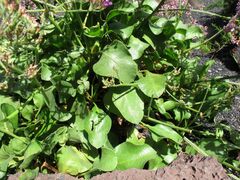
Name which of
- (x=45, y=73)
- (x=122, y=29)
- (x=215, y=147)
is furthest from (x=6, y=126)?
(x=215, y=147)

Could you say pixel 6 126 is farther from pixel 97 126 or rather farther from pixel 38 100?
pixel 97 126

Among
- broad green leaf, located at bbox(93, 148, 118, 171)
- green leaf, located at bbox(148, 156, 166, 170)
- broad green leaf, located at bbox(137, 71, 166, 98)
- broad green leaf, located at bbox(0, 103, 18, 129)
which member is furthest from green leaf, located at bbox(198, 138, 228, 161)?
broad green leaf, located at bbox(0, 103, 18, 129)

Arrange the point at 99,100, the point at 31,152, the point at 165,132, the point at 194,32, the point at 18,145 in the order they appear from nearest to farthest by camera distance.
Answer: the point at 31,152, the point at 18,145, the point at 165,132, the point at 99,100, the point at 194,32

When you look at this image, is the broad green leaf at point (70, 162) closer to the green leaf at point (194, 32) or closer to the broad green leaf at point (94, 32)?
the broad green leaf at point (94, 32)

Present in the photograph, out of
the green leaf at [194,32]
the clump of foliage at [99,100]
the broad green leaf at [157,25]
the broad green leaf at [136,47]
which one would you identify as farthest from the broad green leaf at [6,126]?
the green leaf at [194,32]

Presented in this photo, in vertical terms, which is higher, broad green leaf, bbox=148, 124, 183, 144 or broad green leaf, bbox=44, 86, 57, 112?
broad green leaf, bbox=44, 86, 57, 112

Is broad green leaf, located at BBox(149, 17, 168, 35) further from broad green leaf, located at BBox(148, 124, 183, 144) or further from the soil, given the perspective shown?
the soil

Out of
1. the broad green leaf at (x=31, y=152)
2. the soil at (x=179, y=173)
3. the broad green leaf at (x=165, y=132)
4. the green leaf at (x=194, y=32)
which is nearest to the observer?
the soil at (x=179, y=173)
